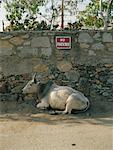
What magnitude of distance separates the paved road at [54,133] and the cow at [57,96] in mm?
295

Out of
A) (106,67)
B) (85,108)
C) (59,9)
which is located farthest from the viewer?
(59,9)

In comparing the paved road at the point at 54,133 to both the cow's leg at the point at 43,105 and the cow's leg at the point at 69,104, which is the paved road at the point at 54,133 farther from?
the cow's leg at the point at 43,105

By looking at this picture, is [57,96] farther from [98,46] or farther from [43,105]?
[98,46]

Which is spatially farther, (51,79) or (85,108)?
(51,79)

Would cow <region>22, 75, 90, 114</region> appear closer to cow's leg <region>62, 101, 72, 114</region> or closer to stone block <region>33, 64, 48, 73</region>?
cow's leg <region>62, 101, 72, 114</region>

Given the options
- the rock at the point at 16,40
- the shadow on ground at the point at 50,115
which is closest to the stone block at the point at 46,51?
the rock at the point at 16,40

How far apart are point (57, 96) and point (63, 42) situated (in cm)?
157

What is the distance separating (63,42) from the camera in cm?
858

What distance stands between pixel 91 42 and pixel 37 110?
218cm

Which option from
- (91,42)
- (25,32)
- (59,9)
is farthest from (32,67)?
(59,9)

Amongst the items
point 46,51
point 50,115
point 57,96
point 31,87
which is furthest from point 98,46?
point 50,115

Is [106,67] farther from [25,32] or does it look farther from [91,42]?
[25,32]

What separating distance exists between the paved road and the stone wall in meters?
1.55

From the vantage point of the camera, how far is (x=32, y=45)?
339 inches
